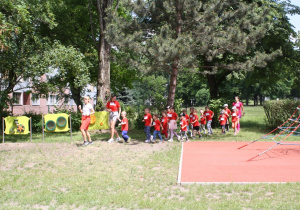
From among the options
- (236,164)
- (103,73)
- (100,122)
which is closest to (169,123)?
(100,122)

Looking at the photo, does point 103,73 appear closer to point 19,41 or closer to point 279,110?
point 19,41

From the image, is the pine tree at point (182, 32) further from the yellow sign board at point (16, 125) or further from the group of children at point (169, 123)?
the yellow sign board at point (16, 125)

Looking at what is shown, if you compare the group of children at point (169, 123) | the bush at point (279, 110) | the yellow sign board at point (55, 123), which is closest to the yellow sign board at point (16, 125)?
the yellow sign board at point (55, 123)

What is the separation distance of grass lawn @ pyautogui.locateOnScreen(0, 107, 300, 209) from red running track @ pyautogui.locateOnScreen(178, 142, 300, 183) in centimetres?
45

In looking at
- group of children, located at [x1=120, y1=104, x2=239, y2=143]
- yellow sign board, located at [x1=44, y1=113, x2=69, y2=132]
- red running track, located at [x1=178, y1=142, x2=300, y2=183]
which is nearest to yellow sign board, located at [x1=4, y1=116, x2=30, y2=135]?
yellow sign board, located at [x1=44, y1=113, x2=69, y2=132]

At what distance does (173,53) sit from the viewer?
12492mm

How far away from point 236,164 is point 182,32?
767 centimetres

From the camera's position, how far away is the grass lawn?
5.44 metres

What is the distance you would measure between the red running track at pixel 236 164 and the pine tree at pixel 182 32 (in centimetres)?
394

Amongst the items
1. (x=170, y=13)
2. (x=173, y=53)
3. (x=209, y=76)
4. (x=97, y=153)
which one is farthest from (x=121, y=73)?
(x=97, y=153)

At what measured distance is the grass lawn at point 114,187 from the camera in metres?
5.44

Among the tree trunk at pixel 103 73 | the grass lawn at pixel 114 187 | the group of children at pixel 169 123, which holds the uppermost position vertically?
the tree trunk at pixel 103 73

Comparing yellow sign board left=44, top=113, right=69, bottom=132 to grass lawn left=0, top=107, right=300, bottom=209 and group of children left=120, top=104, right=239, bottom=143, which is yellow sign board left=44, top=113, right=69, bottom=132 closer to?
group of children left=120, top=104, right=239, bottom=143

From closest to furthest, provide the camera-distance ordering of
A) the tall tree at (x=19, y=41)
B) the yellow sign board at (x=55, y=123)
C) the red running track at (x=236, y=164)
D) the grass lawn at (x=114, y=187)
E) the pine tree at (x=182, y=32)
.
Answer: the grass lawn at (x=114, y=187) → the red running track at (x=236, y=164) → the pine tree at (x=182, y=32) → the tall tree at (x=19, y=41) → the yellow sign board at (x=55, y=123)
